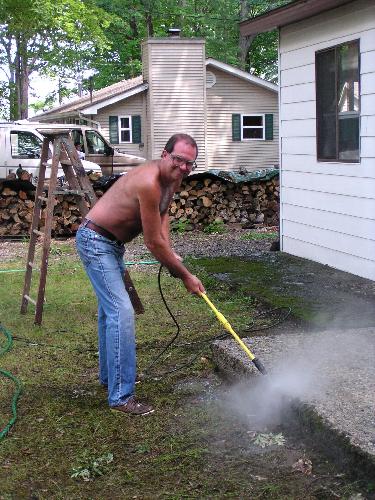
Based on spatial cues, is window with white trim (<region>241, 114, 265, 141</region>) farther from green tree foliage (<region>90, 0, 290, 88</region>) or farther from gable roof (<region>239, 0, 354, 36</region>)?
gable roof (<region>239, 0, 354, 36</region>)

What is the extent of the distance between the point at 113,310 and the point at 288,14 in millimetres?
5701

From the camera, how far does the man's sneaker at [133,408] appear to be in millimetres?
4402

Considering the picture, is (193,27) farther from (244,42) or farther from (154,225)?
(154,225)

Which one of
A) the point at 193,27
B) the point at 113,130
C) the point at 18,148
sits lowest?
the point at 18,148

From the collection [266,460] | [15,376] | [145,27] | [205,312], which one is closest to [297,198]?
[205,312]

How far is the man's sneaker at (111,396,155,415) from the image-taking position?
→ 4.40 m

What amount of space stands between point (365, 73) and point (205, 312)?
3.08m

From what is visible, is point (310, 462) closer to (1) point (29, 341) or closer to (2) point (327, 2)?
(1) point (29, 341)

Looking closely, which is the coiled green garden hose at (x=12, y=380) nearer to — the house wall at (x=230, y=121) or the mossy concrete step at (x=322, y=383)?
the mossy concrete step at (x=322, y=383)

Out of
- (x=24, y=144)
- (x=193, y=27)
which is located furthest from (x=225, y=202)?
(x=193, y=27)

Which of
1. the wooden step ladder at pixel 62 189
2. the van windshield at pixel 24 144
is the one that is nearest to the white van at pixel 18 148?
the van windshield at pixel 24 144

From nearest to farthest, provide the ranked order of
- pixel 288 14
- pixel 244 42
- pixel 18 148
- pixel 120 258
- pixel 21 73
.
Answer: pixel 120 258 → pixel 288 14 → pixel 18 148 → pixel 21 73 → pixel 244 42

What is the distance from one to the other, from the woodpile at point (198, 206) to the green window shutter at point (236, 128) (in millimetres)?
13745

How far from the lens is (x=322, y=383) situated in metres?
4.25
